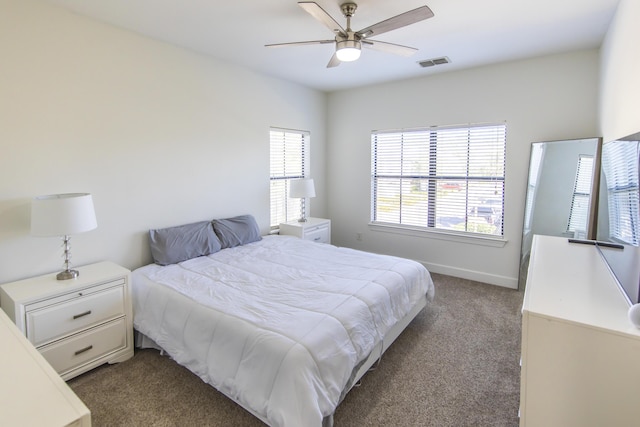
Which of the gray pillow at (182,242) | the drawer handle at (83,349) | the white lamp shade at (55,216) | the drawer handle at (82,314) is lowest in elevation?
the drawer handle at (83,349)

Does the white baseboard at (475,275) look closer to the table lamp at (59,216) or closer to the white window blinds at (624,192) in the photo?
the white window blinds at (624,192)

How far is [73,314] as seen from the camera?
222 centimetres

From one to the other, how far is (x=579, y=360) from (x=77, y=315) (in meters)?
2.88

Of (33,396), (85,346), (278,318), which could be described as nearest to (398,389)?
(278,318)

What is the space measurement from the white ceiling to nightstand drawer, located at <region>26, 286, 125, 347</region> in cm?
217

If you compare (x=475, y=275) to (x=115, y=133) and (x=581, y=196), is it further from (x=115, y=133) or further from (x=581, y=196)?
(x=115, y=133)

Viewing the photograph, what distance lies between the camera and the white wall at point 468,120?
11.2 ft

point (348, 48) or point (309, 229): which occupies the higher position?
point (348, 48)

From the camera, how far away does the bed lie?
1.66 metres

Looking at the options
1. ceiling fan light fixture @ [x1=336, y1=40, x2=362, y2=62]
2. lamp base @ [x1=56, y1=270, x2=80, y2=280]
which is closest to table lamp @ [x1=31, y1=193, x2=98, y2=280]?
lamp base @ [x1=56, y1=270, x2=80, y2=280]

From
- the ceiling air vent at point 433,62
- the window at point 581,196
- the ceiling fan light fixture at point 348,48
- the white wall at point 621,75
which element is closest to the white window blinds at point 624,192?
the white wall at point 621,75

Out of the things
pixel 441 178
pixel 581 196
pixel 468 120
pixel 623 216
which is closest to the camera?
pixel 623 216

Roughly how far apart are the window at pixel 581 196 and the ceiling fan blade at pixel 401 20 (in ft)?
8.03

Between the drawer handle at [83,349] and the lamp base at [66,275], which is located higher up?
the lamp base at [66,275]
